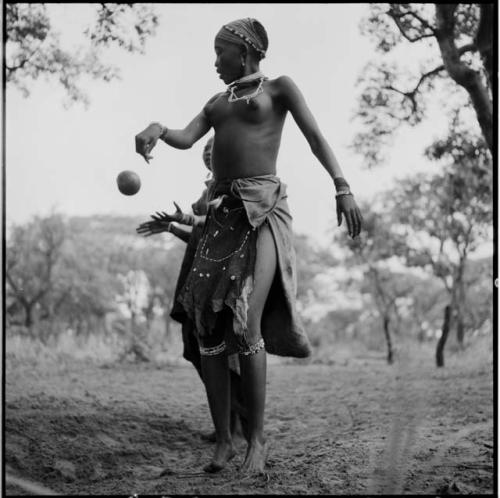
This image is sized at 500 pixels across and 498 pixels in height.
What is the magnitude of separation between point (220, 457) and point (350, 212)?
1055 mm

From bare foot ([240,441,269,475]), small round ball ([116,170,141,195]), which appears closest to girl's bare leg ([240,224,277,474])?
bare foot ([240,441,269,475])

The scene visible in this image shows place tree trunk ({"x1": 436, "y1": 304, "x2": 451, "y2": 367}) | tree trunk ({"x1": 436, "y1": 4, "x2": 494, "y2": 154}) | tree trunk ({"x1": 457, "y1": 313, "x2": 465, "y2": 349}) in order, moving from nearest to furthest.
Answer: tree trunk ({"x1": 436, "y1": 4, "x2": 494, "y2": 154}) < tree trunk ({"x1": 436, "y1": 304, "x2": 451, "y2": 367}) < tree trunk ({"x1": 457, "y1": 313, "x2": 465, "y2": 349})

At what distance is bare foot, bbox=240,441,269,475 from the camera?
104 inches

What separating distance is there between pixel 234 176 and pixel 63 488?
1.46 meters

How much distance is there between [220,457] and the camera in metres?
2.77

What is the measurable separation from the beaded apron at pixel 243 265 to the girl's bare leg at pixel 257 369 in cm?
3

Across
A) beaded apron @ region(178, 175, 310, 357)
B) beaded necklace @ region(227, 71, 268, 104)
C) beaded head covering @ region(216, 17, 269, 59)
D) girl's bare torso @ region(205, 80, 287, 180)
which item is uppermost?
beaded head covering @ region(216, 17, 269, 59)

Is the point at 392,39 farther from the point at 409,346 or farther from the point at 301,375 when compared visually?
the point at 409,346

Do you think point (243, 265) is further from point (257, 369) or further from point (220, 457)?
point (220, 457)

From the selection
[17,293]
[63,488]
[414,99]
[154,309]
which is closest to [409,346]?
[154,309]

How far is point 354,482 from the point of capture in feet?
9.29

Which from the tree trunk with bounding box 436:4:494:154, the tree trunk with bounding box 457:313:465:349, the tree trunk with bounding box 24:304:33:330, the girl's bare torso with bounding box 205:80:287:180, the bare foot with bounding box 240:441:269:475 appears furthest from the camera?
the tree trunk with bounding box 24:304:33:330

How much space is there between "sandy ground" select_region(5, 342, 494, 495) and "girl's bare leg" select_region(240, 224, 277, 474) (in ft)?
0.31

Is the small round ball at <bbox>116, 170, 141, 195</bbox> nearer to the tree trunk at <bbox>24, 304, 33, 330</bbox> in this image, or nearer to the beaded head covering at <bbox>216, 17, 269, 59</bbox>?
the beaded head covering at <bbox>216, 17, 269, 59</bbox>
